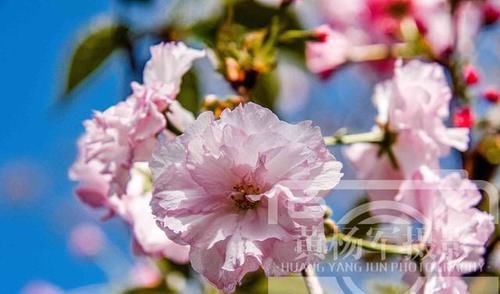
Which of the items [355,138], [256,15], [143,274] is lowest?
[143,274]

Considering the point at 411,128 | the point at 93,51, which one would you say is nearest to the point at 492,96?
the point at 411,128

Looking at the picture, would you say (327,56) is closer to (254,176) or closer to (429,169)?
(429,169)

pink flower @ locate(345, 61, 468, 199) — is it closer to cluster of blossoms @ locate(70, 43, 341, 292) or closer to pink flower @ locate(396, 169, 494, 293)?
pink flower @ locate(396, 169, 494, 293)

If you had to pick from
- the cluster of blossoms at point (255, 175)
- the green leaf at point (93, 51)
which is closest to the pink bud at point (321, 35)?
the cluster of blossoms at point (255, 175)

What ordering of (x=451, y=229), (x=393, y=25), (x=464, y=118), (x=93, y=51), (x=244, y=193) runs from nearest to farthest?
(x=244, y=193), (x=451, y=229), (x=464, y=118), (x=93, y=51), (x=393, y=25)

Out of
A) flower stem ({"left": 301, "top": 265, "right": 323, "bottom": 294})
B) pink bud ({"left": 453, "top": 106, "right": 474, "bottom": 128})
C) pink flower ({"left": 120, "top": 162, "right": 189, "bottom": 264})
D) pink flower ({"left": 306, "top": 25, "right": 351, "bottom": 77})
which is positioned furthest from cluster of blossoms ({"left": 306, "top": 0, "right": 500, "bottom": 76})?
flower stem ({"left": 301, "top": 265, "right": 323, "bottom": 294})

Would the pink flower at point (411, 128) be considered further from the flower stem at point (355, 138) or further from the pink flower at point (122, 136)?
the pink flower at point (122, 136)
